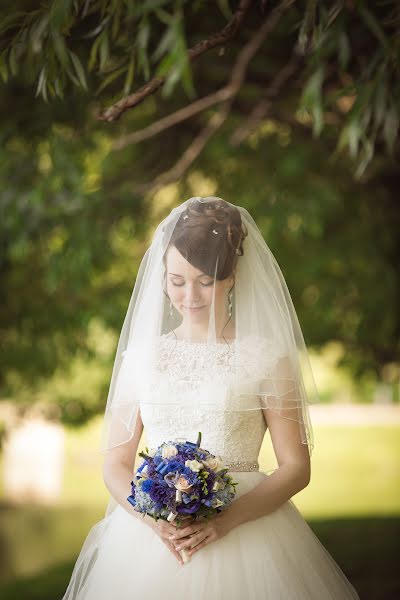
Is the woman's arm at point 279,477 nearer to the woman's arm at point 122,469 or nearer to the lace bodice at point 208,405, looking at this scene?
the lace bodice at point 208,405

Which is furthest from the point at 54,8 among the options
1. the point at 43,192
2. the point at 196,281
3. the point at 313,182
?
the point at 313,182

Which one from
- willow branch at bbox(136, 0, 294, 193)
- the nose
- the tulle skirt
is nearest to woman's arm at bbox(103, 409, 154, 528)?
the tulle skirt

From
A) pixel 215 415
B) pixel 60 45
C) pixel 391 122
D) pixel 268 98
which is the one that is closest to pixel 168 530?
pixel 215 415

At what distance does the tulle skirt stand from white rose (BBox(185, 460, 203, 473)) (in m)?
0.44

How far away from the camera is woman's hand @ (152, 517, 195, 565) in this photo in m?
2.61

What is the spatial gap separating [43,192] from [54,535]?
879cm

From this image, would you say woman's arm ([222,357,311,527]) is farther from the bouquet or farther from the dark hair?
the dark hair

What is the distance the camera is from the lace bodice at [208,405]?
9.57 feet

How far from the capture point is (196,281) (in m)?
2.98

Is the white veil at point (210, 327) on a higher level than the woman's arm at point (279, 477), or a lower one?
higher

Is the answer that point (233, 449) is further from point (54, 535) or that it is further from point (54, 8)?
point (54, 535)

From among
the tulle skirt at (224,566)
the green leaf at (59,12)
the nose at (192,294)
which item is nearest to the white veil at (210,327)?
the nose at (192,294)

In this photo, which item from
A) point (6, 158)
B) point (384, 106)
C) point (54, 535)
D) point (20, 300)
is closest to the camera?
point (384, 106)

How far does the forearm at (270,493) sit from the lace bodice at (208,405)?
13 cm
